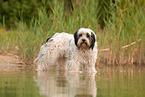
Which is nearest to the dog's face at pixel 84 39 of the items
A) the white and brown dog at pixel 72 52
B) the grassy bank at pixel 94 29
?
the white and brown dog at pixel 72 52

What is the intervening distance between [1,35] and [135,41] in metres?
5.44

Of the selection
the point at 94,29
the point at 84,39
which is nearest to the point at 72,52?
the point at 84,39

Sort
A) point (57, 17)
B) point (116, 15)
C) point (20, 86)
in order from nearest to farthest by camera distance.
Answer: point (20, 86) → point (57, 17) → point (116, 15)

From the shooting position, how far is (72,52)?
8.63 metres

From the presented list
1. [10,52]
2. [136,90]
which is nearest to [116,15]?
[10,52]

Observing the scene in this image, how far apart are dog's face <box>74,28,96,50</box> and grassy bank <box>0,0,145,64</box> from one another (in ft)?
6.04

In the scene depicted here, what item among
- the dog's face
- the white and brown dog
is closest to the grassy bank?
the white and brown dog

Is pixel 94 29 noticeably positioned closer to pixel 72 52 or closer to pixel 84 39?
pixel 72 52

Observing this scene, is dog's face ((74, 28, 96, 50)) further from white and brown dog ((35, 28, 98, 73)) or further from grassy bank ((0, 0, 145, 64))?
A: grassy bank ((0, 0, 145, 64))

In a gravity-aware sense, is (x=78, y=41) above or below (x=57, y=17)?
below

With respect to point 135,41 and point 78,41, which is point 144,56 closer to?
point 135,41

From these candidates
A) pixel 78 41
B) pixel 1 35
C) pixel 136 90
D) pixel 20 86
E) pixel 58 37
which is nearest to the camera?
pixel 136 90

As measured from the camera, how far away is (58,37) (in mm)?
9023

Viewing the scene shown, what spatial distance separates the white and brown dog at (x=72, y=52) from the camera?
26.7 feet
